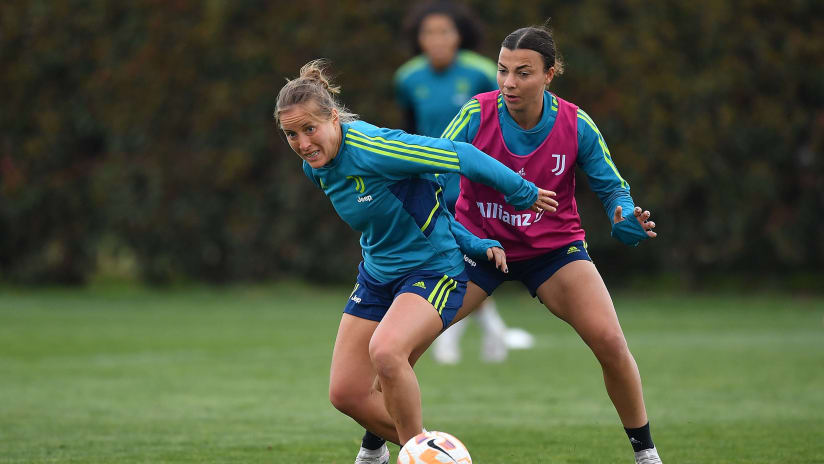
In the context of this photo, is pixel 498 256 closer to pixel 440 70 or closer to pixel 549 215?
pixel 549 215

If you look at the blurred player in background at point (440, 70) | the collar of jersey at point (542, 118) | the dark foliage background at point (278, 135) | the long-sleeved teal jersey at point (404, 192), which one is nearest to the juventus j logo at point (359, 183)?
the long-sleeved teal jersey at point (404, 192)

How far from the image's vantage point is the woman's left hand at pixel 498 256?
199 inches

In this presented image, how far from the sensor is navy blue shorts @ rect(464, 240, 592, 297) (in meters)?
5.39

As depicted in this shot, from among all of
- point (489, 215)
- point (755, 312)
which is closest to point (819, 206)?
point (755, 312)

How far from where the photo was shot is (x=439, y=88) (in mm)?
9406

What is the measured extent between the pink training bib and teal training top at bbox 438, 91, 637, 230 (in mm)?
27

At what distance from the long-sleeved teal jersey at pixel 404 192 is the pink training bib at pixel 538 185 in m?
0.25

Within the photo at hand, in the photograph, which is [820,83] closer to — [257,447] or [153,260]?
[153,260]

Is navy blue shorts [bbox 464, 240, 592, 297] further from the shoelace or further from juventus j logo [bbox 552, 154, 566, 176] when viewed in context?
the shoelace

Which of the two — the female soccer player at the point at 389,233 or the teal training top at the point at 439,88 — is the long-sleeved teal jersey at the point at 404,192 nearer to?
the female soccer player at the point at 389,233

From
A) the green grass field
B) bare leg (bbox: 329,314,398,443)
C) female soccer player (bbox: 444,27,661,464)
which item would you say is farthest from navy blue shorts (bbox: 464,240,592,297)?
the green grass field

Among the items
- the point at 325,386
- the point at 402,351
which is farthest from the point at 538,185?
the point at 325,386

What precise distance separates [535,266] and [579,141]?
2.06 ft

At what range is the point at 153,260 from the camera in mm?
16250
